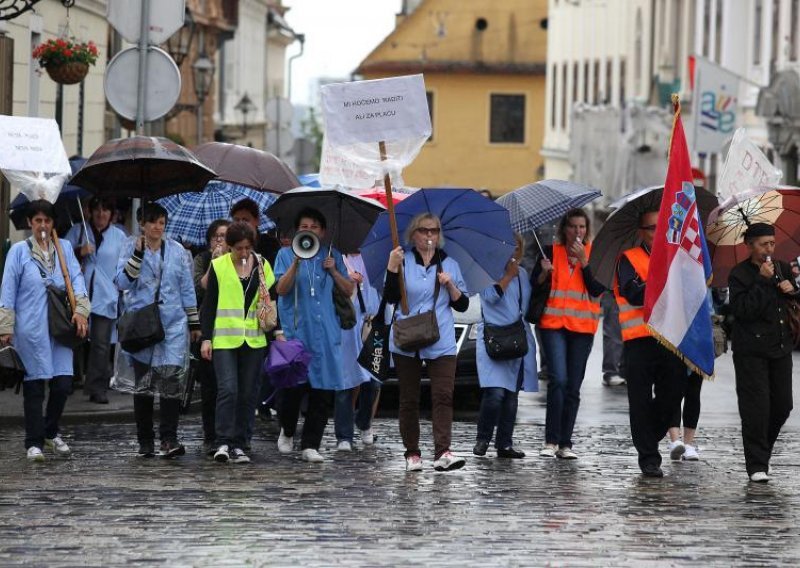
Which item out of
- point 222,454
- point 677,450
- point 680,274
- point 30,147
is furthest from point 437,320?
point 30,147

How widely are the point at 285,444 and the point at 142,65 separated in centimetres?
400

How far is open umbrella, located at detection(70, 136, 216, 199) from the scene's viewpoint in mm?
14961

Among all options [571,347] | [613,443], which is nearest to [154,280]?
[571,347]

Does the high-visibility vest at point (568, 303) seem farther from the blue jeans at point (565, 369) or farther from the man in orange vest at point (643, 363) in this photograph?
the man in orange vest at point (643, 363)

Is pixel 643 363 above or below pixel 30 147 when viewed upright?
below

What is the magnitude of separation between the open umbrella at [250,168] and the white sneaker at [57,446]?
349cm

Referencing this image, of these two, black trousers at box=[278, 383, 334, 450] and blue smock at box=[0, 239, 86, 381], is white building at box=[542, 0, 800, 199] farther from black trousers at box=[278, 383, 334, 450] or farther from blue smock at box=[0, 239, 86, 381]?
blue smock at box=[0, 239, 86, 381]

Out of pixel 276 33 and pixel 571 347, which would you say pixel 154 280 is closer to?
pixel 571 347

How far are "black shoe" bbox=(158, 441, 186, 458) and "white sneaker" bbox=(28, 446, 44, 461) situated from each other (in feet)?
2.53

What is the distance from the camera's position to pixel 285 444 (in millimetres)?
14336

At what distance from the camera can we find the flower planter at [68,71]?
21.7 m

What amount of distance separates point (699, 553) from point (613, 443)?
5.50 meters

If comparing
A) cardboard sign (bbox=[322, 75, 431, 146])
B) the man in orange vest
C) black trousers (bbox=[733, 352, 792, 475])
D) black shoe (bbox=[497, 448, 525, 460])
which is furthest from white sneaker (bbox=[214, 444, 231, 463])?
black trousers (bbox=[733, 352, 792, 475])

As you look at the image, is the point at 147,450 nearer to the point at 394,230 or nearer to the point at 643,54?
the point at 394,230
